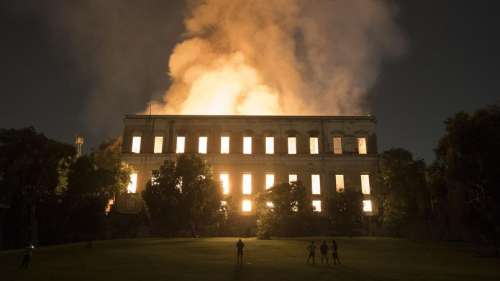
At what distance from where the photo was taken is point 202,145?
58938 millimetres

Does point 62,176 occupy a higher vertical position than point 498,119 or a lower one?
lower

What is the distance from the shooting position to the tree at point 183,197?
41.9 m

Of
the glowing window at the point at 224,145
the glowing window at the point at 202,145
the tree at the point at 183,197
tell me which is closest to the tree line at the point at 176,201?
the tree at the point at 183,197

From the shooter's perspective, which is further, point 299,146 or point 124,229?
point 299,146

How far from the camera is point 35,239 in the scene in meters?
38.3

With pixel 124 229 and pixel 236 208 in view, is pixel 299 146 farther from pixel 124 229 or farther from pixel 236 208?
pixel 124 229

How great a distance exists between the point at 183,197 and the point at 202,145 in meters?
17.5

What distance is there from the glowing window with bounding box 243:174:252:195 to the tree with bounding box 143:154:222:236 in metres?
12.2

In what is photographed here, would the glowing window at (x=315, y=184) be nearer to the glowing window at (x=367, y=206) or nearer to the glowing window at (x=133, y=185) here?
the glowing window at (x=367, y=206)

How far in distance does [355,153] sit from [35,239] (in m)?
41.4

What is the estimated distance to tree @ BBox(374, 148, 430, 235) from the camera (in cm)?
4338

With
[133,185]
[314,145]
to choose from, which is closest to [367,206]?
[314,145]

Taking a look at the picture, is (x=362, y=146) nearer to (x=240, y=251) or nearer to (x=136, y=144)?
(x=136, y=144)

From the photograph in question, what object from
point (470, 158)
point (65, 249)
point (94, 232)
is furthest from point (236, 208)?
point (470, 158)
